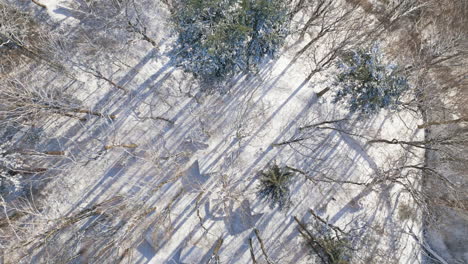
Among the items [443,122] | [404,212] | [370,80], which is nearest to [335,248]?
[404,212]

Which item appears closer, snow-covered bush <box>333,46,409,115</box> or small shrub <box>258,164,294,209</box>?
snow-covered bush <box>333,46,409,115</box>

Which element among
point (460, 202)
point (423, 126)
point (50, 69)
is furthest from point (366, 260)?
point (50, 69)

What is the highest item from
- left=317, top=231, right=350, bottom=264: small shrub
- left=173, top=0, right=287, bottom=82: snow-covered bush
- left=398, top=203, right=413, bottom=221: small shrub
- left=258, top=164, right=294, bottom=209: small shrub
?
left=173, top=0, right=287, bottom=82: snow-covered bush

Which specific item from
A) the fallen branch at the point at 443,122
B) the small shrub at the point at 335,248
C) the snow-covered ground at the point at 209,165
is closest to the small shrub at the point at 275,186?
the snow-covered ground at the point at 209,165

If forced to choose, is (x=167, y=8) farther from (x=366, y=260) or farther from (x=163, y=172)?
(x=366, y=260)

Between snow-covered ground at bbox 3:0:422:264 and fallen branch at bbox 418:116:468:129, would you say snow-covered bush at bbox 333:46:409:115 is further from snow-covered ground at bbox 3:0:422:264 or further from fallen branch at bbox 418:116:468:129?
fallen branch at bbox 418:116:468:129

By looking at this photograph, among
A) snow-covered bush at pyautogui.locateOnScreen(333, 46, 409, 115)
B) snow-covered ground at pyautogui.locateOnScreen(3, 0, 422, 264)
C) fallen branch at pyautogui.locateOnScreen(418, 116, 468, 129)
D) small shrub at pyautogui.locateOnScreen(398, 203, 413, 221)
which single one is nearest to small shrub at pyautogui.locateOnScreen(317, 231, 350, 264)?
snow-covered ground at pyautogui.locateOnScreen(3, 0, 422, 264)

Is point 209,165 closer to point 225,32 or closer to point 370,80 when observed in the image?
point 225,32

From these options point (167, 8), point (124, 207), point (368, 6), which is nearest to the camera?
point (124, 207)
